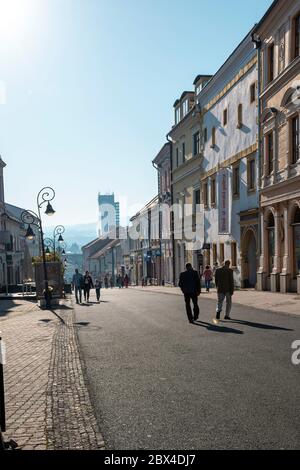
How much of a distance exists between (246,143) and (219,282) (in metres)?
14.3

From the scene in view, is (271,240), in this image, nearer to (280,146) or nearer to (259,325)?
(280,146)

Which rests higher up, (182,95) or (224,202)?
(182,95)

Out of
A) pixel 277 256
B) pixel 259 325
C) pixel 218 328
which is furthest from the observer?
pixel 277 256

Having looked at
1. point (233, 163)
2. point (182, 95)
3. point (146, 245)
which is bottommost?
point (146, 245)

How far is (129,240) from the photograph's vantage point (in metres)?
68.5

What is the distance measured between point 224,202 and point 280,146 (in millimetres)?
8092

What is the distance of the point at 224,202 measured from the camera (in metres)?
28.8

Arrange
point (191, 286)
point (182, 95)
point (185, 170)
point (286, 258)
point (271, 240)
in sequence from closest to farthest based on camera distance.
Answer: point (191, 286)
point (286, 258)
point (271, 240)
point (185, 170)
point (182, 95)

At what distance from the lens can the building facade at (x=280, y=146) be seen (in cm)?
1952

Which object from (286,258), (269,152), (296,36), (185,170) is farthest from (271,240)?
(185,170)

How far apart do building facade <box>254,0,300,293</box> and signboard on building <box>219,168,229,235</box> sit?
517 centimetres

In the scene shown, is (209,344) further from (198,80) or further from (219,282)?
(198,80)

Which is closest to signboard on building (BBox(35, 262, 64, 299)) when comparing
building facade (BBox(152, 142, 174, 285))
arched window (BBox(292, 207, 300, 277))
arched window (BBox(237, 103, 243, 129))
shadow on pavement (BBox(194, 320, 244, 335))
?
arched window (BBox(292, 207, 300, 277))

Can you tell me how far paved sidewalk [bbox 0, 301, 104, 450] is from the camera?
4312mm
